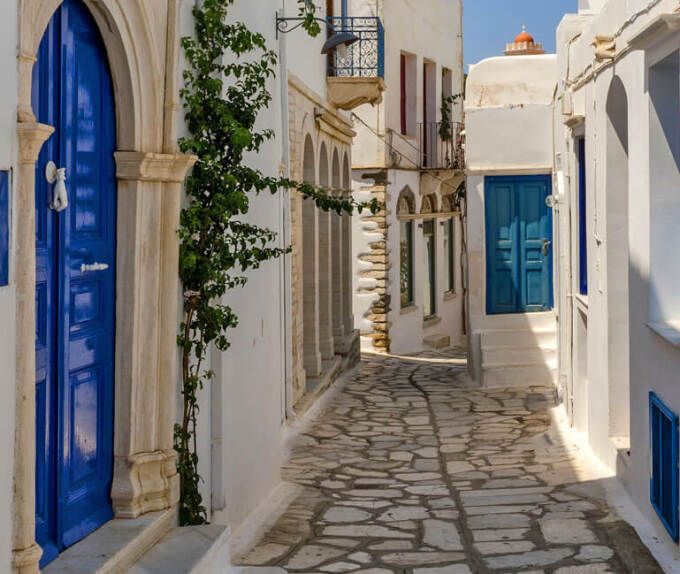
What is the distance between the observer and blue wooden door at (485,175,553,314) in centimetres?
1555

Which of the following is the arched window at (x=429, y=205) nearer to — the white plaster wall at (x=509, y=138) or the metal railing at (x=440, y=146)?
the metal railing at (x=440, y=146)

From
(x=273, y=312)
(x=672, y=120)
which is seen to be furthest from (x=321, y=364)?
(x=672, y=120)

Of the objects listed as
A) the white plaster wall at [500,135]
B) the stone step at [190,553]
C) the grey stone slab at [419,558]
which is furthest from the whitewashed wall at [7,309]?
the white plaster wall at [500,135]

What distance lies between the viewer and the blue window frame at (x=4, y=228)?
379 centimetres

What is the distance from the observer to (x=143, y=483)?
5.39 m

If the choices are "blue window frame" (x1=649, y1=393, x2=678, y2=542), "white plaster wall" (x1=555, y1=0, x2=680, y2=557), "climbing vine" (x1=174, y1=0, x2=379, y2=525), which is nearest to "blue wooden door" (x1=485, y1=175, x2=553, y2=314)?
"white plaster wall" (x1=555, y1=0, x2=680, y2=557)

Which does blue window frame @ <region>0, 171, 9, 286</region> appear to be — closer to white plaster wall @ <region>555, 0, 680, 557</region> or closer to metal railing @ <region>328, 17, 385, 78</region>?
white plaster wall @ <region>555, 0, 680, 557</region>

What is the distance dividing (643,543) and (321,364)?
810cm

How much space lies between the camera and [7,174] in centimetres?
381

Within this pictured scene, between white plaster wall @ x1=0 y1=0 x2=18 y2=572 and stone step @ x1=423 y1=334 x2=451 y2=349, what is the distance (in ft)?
57.0

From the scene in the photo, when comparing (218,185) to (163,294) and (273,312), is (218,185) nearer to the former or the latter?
(163,294)

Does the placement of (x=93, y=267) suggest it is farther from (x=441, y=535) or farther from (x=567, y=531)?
(x=567, y=531)

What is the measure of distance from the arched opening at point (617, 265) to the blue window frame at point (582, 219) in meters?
1.86

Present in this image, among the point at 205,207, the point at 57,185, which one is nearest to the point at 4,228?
the point at 57,185
